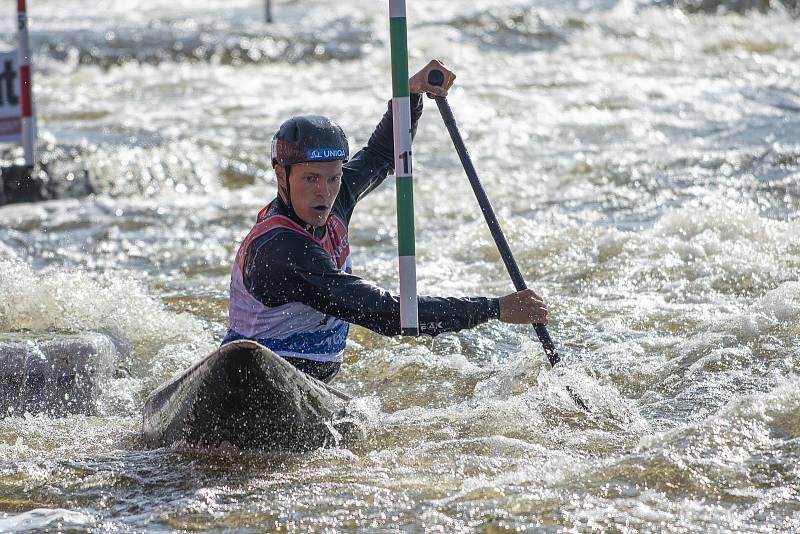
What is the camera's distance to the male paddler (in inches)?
163

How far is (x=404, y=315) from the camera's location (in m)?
3.96

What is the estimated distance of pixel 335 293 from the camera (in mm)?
4125

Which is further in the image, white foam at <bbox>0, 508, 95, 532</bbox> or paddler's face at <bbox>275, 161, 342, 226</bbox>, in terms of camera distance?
paddler's face at <bbox>275, 161, 342, 226</bbox>

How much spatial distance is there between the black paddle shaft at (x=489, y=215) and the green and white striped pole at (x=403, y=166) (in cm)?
80

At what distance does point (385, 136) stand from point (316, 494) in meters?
1.89

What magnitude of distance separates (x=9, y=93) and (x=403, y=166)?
587cm

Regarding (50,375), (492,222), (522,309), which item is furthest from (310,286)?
(50,375)

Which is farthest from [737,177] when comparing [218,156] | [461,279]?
[218,156]

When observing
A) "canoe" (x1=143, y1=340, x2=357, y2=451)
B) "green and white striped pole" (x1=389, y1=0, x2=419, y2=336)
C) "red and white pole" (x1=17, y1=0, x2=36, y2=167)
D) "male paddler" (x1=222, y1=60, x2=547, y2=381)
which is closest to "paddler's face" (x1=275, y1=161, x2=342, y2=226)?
"male paddler" (x1=222, y1=60, x2=547, y2=381)

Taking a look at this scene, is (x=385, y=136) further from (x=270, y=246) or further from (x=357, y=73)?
(x=357, y=73)

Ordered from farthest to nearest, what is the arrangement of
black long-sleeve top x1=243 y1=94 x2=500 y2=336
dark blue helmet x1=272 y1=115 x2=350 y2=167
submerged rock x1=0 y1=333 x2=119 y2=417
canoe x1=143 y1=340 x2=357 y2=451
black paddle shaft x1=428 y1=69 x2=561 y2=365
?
submerged rock x1=0 y1=333 x2=119 y2=417 < black paddle shaft x1=428 y1=69 x2=561 y2=365 < dark blue helmet x1=272 y1=115 x2=350 y2=167 < black long-sleeve top x1=243 y1=94 x2=500 y2=336 < canoe x1=143 y1=340 x2=357 y2=451

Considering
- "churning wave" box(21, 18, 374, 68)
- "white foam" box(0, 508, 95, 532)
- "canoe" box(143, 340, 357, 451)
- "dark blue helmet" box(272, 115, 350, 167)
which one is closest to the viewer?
"white foam" box(0, 508, 95, 532)

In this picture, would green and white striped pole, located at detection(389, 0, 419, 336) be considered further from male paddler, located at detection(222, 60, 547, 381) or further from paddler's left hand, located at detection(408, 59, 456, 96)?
paddler's left hand, located at detection(408, 59, 456, 96)

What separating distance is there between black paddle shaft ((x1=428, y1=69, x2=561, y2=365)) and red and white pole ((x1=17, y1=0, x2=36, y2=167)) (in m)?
4.70
